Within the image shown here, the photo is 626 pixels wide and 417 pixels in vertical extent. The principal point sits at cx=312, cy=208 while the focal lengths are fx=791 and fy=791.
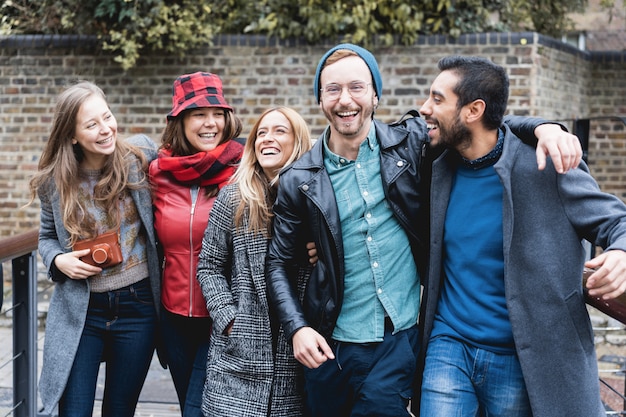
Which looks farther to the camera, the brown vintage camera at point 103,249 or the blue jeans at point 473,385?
the brown vintage camera at point 103,249

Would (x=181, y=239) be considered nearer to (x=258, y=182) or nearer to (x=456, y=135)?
(x=258, y=182)

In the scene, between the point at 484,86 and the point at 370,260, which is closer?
the point at 484,86

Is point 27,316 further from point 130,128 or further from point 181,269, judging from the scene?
point 130,128

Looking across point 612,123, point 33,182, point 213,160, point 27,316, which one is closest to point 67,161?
point 33,182

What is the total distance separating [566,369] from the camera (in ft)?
8.30

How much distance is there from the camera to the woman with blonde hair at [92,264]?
126 inches

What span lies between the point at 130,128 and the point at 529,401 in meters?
6.01

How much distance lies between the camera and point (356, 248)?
278 centimetres

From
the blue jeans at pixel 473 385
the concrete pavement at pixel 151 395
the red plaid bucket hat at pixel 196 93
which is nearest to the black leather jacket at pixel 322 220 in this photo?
the blue jeans at pixel 473 385

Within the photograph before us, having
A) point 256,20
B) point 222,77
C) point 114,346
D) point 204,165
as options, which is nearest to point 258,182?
point 204,165

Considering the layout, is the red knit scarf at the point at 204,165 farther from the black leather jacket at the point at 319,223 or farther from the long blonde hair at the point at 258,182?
the black leather jacket at the point at 319,223

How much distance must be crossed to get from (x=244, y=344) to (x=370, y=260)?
61cm

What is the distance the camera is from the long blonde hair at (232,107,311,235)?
3014mm

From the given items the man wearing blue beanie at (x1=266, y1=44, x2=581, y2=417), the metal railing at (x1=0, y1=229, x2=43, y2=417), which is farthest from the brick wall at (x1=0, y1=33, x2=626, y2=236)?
the man wearing blue beanie at (x1=266, y1=44, x2=581, y2=417)
